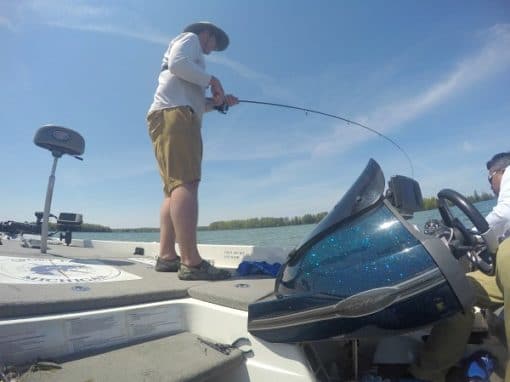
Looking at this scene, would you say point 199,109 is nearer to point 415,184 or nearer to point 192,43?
point 192,43

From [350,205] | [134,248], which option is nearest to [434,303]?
[350,205]

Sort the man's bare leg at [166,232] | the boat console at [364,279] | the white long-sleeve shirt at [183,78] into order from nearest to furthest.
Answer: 1. the boat console at [364,279]
2. the white long-sleeve shirt at [183,78]
3. the man's bare leg at [166,232]

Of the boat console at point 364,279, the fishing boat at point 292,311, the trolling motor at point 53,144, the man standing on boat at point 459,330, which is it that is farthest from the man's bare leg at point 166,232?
the trolling motor at point 53,144

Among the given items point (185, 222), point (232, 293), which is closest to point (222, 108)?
point (185, 222)

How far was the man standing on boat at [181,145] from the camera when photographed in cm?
165

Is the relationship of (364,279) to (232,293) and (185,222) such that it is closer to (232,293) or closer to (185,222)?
(232,293)

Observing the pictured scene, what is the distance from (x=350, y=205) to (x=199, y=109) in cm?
131

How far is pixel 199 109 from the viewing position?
1.96 metres

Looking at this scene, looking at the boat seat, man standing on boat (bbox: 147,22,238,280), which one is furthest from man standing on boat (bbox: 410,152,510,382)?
man standing on boat (bbox: 147,22,238,280)

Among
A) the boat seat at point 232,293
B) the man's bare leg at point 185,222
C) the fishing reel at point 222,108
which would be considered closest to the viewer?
the boat seat at point 232,293

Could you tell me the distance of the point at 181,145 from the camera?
1.74 meters

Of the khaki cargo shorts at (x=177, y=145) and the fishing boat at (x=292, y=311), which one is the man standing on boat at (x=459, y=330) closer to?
the fishing boat at (x=292, y=311)

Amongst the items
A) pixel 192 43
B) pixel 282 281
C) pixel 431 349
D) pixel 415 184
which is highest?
pixel 192 43

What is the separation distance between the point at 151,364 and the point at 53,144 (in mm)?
2615
